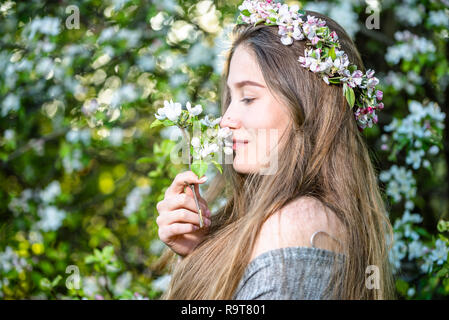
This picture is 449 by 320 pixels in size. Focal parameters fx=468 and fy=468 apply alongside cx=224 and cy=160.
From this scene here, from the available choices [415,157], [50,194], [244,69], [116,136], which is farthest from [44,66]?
[415,157]

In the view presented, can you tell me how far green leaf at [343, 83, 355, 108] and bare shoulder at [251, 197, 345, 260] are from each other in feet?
1.01

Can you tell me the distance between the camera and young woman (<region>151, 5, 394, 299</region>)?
1139 mm

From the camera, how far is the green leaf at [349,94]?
1.31 m

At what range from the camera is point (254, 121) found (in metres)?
1.29

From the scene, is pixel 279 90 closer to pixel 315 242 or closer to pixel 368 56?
pixel 315 242

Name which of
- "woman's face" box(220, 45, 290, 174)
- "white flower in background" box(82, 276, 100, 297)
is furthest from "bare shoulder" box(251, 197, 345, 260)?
"white flower in background" box(82, 276, 100, 297)

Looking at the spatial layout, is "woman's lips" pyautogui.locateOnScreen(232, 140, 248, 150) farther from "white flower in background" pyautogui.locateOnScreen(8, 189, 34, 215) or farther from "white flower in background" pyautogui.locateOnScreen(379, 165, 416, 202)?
"white flower in background" pyautogui.locateOnScreen(8, 189, 34, 215)

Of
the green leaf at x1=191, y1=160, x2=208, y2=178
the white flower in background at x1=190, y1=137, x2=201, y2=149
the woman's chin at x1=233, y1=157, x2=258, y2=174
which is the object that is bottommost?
the woman's chin at x1=233, y1=157, x2=258, y2=174

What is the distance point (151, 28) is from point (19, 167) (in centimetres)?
130

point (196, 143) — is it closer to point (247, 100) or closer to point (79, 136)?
point (247, 100)

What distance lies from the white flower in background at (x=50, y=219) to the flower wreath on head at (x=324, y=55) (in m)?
1.62

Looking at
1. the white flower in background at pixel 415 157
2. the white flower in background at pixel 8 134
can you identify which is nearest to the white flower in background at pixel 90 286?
the white flower in background at pixel 8 134

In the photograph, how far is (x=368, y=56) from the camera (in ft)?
9.70

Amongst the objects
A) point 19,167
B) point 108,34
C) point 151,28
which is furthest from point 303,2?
point 19,167
